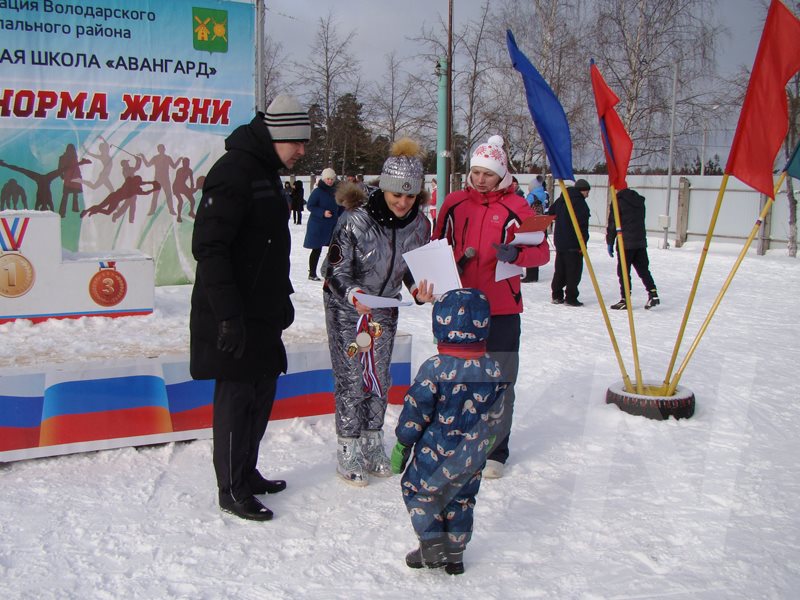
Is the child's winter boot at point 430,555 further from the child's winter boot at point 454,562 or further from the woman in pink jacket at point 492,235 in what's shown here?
the woman in pink jacket at point 492,235

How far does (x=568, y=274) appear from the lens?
9586 millimetres

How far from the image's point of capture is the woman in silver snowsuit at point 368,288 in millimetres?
3611

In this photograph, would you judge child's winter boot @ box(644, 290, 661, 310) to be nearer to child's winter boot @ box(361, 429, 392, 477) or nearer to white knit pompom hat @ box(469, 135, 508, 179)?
white knit pompom hat @ box(469, 135, 508, 179)

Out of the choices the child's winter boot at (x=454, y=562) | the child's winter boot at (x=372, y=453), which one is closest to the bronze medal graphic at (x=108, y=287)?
the child's winter boot at (x=372, y=453)

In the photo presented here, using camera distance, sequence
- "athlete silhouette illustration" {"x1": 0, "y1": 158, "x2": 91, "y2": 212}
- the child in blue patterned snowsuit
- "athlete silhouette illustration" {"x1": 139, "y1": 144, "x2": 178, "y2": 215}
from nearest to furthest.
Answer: the child in blue patterned snowsuit, "athlete silhouette illustration" {"x1": 0, "y1": 158, "x2": 91, "y2": 212}, "athlete silhouette illustration" {"x1": 139, "y1": 144, "x2": 178, "y2": 215}

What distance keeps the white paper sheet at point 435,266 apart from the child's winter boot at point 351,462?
98cm

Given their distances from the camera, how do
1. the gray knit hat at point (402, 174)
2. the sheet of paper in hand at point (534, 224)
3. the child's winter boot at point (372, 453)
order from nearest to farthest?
the gray knit hat at point (402, 174)
the sheet of paper in hand at point (534, 224)
the child's winter boot at point (372, 453)

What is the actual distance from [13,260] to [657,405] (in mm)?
5317

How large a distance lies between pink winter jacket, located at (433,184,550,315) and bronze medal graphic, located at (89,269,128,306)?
13.0ft

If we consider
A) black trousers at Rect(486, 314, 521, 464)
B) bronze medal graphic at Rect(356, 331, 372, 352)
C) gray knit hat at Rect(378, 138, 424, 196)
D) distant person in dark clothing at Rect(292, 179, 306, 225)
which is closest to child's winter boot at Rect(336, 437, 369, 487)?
bronze medal graphic at Rect(356, 331, 372, 352)

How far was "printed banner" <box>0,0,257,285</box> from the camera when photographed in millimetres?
7543

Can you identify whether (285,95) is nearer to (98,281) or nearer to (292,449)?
(292,449)

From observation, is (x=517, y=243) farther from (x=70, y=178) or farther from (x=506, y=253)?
(x=70, y=178)

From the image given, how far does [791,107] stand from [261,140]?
57.6 ft
